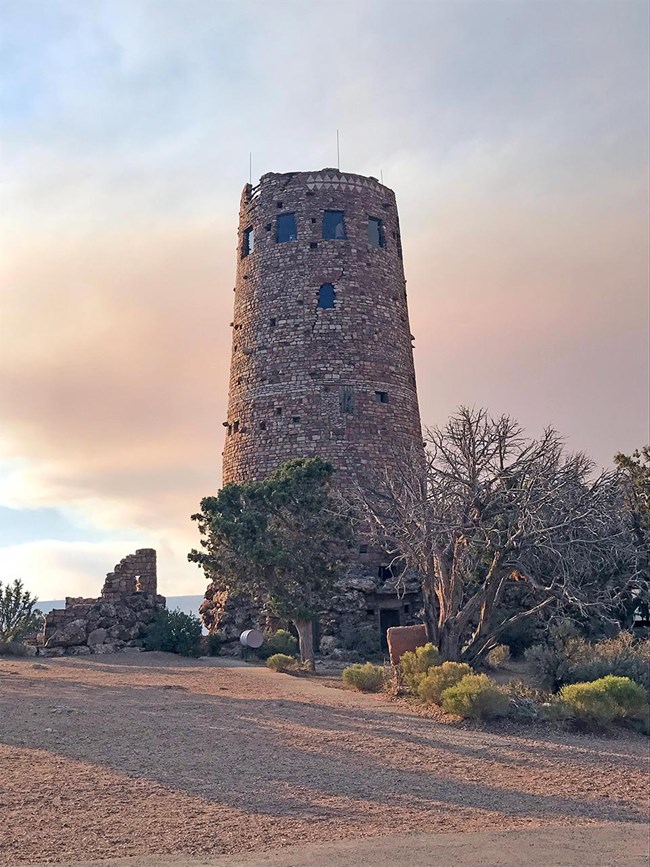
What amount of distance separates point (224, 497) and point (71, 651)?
636 cm

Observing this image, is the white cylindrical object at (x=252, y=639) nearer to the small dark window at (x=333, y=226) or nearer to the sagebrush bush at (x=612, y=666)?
the sagebrush bush at (x=612, y=666)

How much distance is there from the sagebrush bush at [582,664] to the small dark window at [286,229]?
18.8 m

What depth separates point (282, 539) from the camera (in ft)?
73.1

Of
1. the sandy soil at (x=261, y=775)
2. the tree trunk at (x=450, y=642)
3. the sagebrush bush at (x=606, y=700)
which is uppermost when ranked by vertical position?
the tree trunk at (x=450, y=642)

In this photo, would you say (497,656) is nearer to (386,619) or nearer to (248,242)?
(386,619)

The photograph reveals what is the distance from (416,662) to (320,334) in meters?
15.7

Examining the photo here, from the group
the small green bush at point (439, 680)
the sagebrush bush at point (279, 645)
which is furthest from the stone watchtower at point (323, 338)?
the small green bush at point (439, 680)

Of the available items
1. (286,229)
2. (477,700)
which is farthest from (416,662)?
(286,229)

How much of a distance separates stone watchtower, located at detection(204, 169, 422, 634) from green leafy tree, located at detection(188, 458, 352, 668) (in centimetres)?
629

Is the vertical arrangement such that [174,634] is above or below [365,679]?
above

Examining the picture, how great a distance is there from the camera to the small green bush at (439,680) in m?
15.0

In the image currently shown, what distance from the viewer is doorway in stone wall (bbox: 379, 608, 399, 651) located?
93.0ft

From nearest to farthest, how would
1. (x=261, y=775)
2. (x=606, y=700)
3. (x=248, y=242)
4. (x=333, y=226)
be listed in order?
(x=261, y=775) < (x=606, y=700) < (x=333, y=226) < (x=248, y=242)

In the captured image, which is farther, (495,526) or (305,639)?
(305,639)
